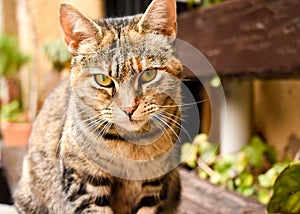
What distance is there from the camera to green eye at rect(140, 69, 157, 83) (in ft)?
2.83

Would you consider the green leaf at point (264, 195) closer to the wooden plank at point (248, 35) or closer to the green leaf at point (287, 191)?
the wooden plank at point (248, 35)

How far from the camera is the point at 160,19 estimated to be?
0.87 metres

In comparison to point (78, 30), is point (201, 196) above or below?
below

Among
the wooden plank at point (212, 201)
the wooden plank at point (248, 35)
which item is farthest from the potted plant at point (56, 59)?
the wooden plank at point (212, 201)

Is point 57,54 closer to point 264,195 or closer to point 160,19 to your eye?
point 264,195

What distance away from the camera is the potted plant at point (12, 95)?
8.19 ft

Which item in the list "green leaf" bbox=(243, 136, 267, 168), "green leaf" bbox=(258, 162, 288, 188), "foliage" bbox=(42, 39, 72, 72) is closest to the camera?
"green leaf" bbox=(258, 162, 288, 188)

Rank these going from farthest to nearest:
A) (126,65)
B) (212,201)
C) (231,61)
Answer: (231,61) → (212,201) → (126,65)

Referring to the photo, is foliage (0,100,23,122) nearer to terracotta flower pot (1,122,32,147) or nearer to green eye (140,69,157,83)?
terracotta flower pot (1,122,32,147)

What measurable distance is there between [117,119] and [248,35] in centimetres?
86

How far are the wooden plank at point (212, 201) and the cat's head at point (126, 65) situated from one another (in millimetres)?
579

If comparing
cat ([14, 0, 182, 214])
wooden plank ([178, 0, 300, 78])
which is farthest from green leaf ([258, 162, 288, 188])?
cat ([14, 0, 182, 214])

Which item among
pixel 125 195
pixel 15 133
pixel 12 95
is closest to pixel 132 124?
pixel 125 195

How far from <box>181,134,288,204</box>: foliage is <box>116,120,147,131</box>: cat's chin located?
0.82 metres
